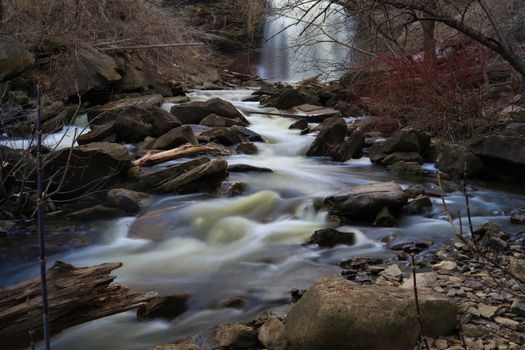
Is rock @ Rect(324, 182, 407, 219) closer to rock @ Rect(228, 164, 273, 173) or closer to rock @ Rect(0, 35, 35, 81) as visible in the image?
rock @ Rect(228, 164, 273, 173)

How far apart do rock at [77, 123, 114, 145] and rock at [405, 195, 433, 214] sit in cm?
571

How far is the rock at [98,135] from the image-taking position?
9438 mm

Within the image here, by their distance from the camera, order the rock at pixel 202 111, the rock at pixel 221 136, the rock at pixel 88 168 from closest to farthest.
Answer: the rock at pixel 88 168 → the rock at pixel 221 136 → the rock at pixel 202 111

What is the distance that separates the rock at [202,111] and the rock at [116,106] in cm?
61

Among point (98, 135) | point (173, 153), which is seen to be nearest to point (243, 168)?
point (173, 153)

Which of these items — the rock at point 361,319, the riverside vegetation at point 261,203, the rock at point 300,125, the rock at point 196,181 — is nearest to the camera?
the rock at point 361,319

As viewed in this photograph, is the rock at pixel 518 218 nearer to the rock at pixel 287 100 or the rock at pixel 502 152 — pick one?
the rock at pixel 502 152

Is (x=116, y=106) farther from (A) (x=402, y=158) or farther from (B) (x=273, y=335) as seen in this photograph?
(B) (x=273, y=335)

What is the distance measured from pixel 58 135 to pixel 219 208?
17.8 ft

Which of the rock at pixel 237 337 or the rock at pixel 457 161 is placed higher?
the rock at pixel 457 161

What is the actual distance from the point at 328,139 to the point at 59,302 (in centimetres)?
707

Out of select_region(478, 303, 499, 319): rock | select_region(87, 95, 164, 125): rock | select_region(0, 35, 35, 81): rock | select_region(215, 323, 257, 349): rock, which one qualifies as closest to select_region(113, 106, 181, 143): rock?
select_region(87, 95, 164, 125): rock

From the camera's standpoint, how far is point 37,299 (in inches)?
130

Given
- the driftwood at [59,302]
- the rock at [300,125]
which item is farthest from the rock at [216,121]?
the driftwood at [59,302]
